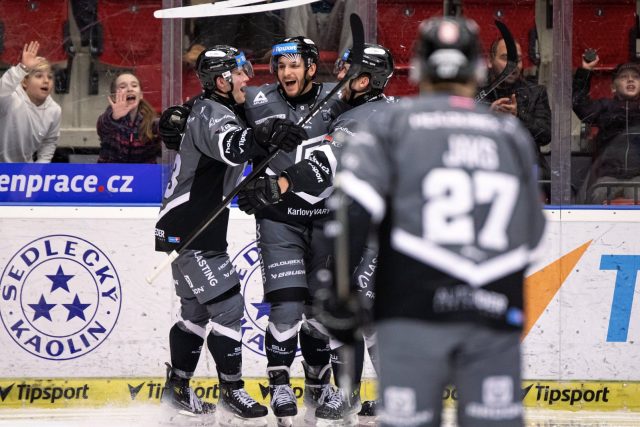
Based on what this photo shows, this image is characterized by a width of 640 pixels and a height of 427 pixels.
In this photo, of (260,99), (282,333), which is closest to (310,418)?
(282,333)

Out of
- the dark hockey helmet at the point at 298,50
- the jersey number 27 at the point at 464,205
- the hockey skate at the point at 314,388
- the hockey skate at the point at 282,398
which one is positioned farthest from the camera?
the hockey skate at the point at 314,388

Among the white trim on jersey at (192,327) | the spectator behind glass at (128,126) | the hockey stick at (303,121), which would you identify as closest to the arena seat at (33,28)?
the spectator behind glass at (128,126)

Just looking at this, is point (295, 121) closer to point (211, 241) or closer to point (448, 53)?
point (211, 241)

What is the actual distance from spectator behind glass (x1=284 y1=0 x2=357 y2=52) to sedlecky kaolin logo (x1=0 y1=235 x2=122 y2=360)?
144cm

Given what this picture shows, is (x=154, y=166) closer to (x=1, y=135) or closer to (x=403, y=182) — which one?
(x=1, y=135)

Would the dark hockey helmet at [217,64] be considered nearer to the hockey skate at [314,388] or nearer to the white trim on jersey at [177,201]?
the white trim on jersey at [177,201]

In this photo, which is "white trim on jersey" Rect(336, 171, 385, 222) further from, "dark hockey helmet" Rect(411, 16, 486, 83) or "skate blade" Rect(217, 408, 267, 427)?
"skate blade" Rect(217, 408, 267, 427)

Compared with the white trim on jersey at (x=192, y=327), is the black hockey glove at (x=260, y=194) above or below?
above

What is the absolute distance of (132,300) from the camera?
5.38 meters

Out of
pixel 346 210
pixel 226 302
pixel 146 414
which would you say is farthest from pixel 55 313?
pixel 346 210

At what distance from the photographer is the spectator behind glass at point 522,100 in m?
5.53

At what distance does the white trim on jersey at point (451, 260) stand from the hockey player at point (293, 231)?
6.37 feet

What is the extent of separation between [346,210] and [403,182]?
0.18 metres

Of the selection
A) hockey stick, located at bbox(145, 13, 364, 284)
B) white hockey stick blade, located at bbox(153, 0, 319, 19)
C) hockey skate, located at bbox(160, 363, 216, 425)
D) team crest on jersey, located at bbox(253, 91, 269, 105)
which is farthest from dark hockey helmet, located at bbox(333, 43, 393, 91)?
hockey skate, located at bbox(160, 363, 216, 425)
